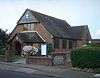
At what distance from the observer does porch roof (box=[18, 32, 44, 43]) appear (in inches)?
1622

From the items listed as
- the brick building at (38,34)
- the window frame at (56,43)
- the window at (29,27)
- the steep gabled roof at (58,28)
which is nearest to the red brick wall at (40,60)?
the brick building at (38,34)

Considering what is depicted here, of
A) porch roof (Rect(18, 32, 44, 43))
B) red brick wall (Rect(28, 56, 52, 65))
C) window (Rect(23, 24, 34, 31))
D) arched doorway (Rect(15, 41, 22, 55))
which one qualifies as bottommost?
red brick wall (Rect(28, 56, 52, 65))

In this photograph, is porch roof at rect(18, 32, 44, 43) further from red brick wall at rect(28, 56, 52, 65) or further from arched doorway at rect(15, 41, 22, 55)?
red brick wall at rect(28, 56, 52, 65)

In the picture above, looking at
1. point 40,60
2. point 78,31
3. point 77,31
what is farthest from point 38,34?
point 40,60

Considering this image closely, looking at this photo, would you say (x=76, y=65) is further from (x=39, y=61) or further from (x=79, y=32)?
(x=79, y=32)

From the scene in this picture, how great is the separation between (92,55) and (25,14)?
77.5ft

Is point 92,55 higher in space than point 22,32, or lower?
lower

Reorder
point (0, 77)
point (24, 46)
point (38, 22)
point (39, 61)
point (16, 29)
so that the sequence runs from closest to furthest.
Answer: point (0, 77) < point (39, 61) < point (24, 46) < point (38, 22) < point (16, 29)

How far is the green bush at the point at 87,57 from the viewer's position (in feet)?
75.9

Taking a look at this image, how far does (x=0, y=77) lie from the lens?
18016 mm

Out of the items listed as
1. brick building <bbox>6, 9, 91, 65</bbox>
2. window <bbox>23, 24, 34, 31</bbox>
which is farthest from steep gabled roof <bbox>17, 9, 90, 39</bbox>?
window <bbox>23, 24, 34, 31</bbox>

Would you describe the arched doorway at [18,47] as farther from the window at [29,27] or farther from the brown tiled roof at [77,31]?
the brown tiled roof at [77,31]

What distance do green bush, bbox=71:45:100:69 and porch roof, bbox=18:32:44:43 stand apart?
17.5 m

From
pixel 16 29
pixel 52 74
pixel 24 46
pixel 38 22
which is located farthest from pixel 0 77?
pixel 16 29
